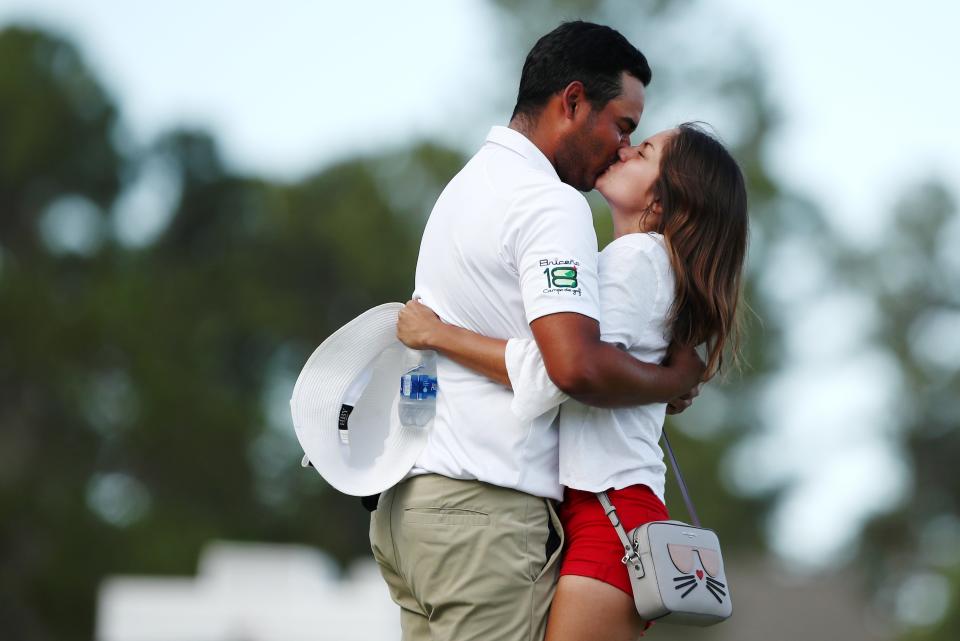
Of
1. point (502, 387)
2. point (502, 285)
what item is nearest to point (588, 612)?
point (502, 387)

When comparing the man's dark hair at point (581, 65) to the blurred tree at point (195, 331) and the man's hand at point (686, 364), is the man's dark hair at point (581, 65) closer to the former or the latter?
the man's hand at point (686, 364)

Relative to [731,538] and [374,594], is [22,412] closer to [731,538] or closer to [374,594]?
[374,594]

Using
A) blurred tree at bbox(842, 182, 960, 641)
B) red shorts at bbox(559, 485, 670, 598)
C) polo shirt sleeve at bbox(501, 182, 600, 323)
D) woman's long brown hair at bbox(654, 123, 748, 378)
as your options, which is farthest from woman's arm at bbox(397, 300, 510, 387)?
blurred tree at bbox(842, 182, 960, 641)

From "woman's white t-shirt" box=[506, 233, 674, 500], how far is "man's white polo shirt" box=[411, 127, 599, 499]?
2.8 inches

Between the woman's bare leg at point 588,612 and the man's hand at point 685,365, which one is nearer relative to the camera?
the woman's bare leg at point 588,612

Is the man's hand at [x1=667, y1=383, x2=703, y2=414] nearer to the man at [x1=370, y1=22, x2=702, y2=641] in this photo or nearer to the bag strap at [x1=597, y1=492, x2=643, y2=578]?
the man at [x1=370, y1=22, x2=702, y2=641]

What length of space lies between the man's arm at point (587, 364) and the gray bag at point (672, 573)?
28 centimetres

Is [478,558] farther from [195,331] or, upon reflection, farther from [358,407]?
[195,331]

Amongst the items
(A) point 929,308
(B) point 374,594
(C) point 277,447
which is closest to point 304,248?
(C) point 277,447

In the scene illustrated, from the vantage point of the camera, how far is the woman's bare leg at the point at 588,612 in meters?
Answer: 3.30

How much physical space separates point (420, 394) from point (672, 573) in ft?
2.60

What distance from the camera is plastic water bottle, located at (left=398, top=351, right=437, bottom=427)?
3.58 m

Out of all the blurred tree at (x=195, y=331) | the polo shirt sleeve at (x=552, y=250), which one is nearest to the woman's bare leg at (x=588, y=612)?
the polo shirt sleeve at (x=552, y=250)

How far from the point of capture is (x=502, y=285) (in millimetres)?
3432
